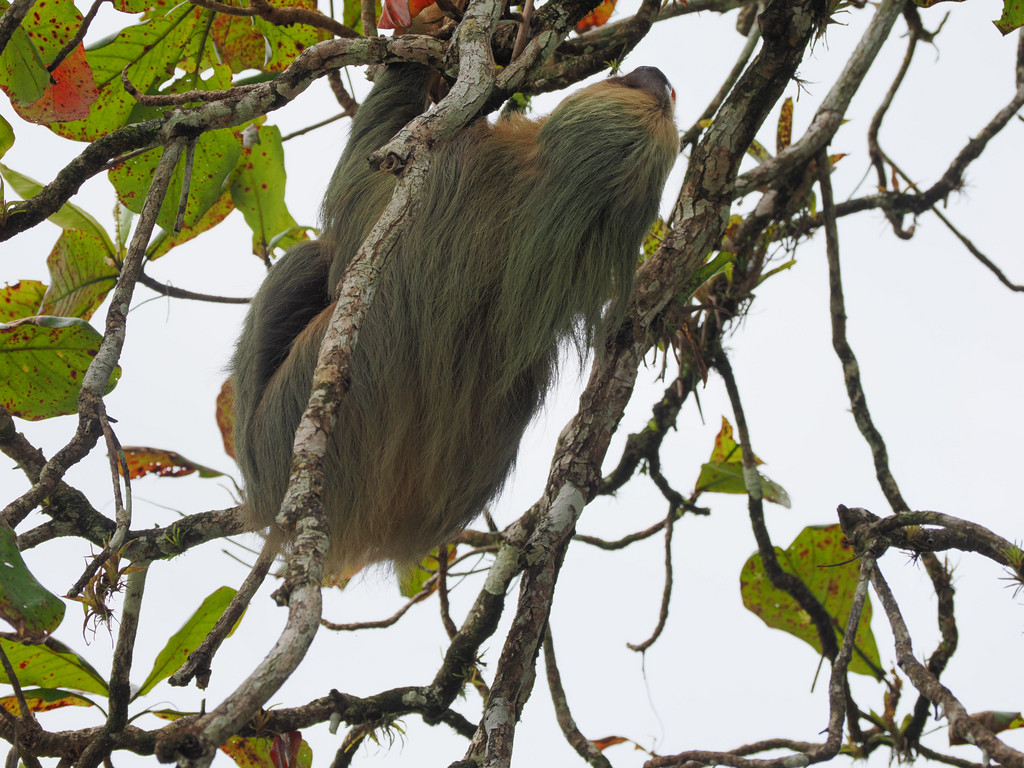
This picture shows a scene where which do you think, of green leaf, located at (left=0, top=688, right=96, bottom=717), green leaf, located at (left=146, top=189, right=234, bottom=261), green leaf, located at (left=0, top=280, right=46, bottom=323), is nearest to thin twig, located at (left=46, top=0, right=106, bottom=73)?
green leaf, located at (left=146, top=189, right=234, bottom=261)

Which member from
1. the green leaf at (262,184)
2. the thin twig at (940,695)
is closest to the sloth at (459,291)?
the green leaf at (262,184)

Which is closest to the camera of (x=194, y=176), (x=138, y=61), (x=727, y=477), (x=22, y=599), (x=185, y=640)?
(x=22, y=599)

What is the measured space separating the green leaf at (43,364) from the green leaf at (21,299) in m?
0.76

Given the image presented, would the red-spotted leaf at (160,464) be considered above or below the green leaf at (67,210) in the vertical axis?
below

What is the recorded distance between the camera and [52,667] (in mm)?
3197

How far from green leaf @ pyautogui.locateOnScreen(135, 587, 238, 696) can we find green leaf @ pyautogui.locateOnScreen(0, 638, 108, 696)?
18cm

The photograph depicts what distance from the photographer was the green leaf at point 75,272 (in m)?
3.67

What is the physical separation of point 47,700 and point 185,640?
50cm

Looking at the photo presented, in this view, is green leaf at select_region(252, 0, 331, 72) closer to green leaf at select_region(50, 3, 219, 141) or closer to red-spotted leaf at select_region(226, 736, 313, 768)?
green leaf at select_region(50, 3, 219, 141)

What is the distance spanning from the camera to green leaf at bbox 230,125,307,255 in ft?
13.5

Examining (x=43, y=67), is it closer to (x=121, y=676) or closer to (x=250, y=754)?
(x=121, y=676)

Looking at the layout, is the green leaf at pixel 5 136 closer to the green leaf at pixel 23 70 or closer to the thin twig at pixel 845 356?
the green leaf at pixel 23 70

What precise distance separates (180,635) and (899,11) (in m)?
3.83

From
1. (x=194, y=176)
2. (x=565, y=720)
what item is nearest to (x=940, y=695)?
(x=565, y=720)
